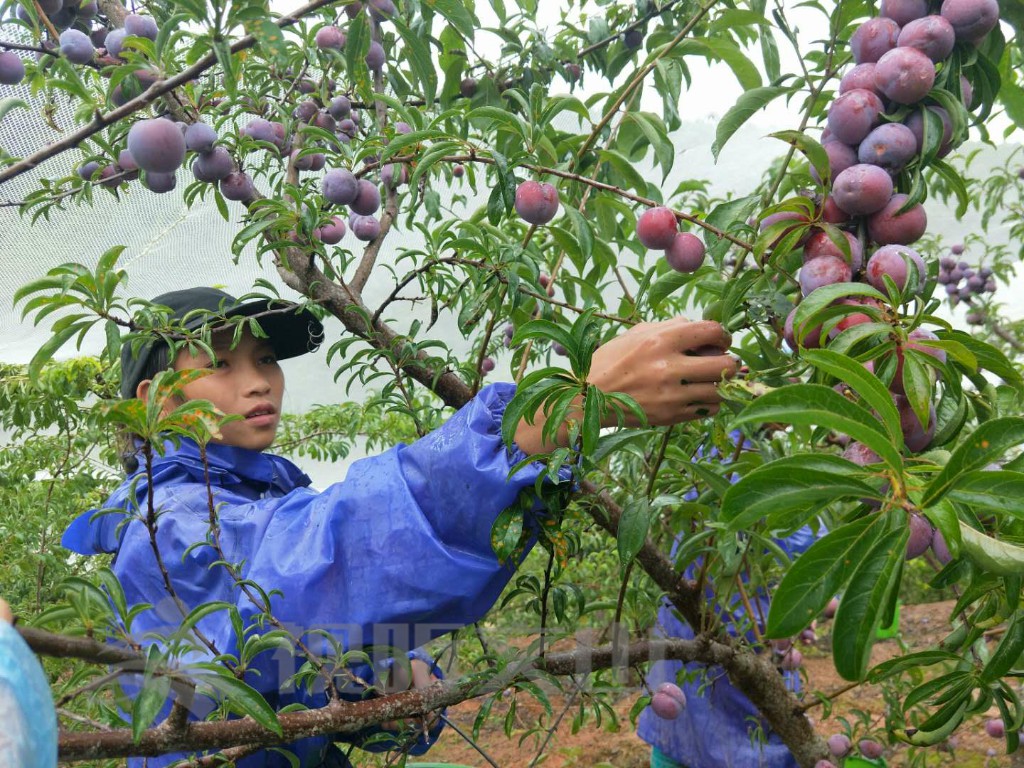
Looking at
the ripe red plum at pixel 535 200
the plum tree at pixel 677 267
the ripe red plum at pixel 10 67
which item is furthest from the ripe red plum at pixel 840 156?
the ripe red plum at pixel 10 67

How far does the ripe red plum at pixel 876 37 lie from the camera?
766 mm

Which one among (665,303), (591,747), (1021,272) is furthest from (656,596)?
(1021,272)

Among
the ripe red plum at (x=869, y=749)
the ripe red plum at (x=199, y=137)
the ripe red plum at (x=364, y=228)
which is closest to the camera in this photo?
the ripe red plum at (x=199, y=137)

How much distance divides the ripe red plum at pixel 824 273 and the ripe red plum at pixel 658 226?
0.47 feet

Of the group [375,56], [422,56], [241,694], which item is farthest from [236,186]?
[241,694]

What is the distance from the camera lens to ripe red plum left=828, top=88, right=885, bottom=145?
732mm

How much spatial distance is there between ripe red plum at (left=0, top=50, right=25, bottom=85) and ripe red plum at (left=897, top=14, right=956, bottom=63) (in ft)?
4.15

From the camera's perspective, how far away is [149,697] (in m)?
0.57

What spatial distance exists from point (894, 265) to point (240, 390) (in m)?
0.96

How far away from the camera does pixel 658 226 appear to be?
770 mm

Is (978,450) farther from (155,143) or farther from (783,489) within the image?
(155,143)

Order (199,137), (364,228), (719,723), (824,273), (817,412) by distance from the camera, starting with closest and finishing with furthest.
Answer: (817,412), (824,273), (199,137), (364,228), (719,723)

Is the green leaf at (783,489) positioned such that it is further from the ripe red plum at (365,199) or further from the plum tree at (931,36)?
the ripe red plum at (365,199)

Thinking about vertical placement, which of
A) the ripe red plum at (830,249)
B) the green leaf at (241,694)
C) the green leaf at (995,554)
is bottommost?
the green leaf at (241,694)
